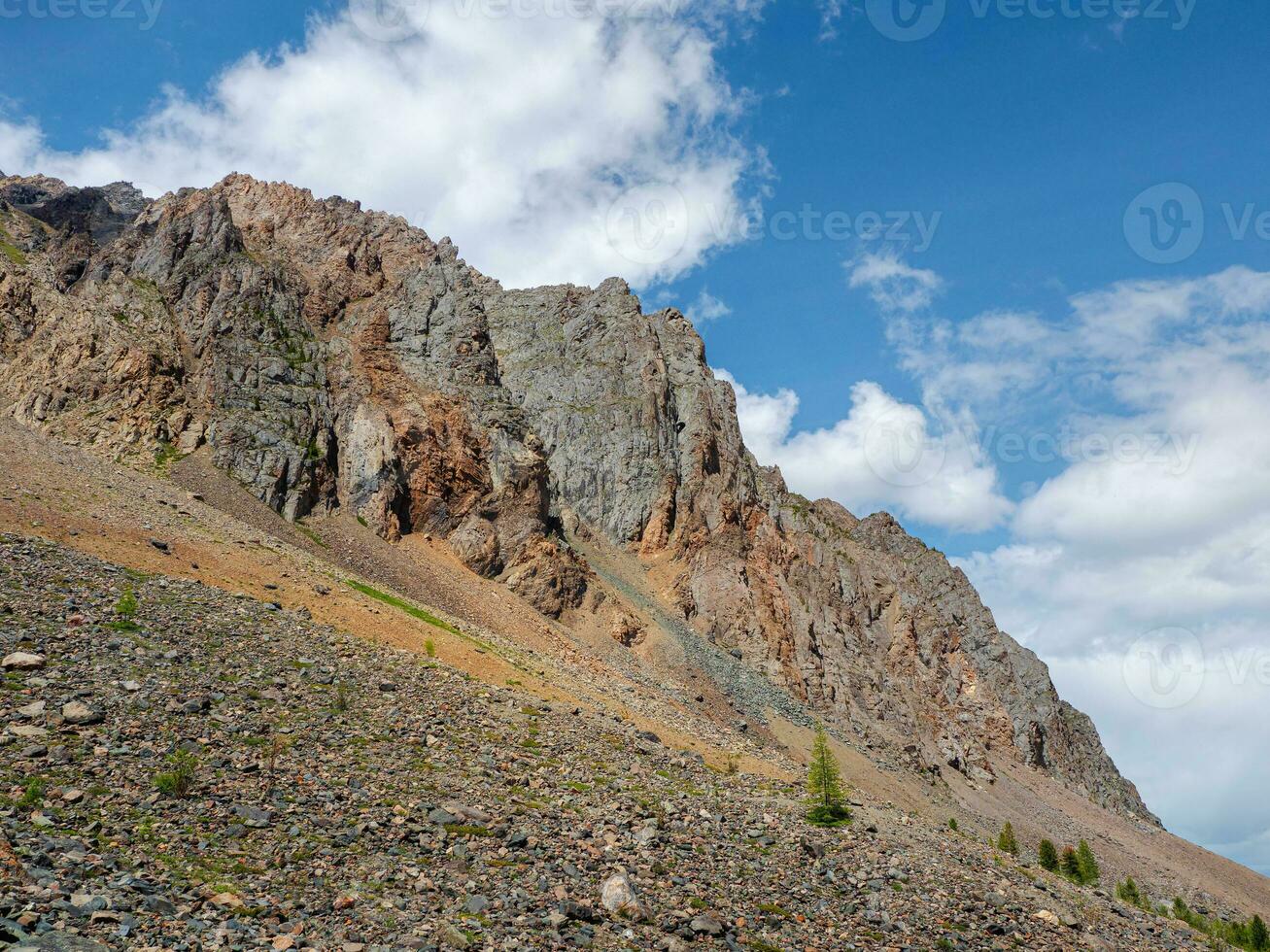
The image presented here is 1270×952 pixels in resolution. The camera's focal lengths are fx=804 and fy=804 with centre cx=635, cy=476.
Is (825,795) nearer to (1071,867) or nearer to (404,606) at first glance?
(404,606)

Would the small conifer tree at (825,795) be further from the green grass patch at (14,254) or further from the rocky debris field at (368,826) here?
the green grass patch at (14,254)

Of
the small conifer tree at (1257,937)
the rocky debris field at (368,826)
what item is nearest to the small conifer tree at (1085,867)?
the small conifer tree at (1257,937)

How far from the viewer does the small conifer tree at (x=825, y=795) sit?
26.4m

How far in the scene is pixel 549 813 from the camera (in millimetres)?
21031

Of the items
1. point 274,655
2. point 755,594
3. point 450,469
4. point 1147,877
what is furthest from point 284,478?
point 1147,877

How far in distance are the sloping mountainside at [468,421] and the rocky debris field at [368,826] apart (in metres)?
39.2

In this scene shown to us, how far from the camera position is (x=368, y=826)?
17.7 metres

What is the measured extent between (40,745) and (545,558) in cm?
5526

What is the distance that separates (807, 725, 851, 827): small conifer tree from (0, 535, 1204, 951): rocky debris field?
0.72 m

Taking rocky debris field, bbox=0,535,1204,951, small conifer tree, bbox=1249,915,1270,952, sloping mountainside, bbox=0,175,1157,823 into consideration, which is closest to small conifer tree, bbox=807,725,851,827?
rocky debris field, bbox=0,535,1204,951

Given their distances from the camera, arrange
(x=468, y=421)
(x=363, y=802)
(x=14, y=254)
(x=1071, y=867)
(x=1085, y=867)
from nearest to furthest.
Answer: (x=363, y=802) → (x=1071, y=867) → (x=1085, y=867) → (x=468, y=421) → (x=14, y=254)

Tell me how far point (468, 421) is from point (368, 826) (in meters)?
63.5

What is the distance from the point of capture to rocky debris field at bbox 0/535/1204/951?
14.0m

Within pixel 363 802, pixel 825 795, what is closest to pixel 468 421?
pixel 825 795
